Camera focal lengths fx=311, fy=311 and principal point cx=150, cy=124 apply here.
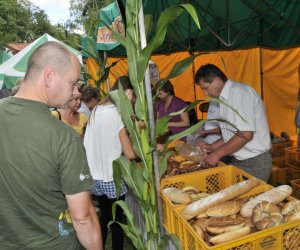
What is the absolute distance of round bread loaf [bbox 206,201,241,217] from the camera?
67.0 inches

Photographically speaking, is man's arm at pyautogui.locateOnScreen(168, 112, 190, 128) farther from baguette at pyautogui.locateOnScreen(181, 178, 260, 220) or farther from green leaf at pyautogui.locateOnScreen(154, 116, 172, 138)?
green leaf at pyautogui.locateOnScreen(154, 116, 172, 138)

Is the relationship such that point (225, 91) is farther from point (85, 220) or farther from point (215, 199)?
point (85, 220)

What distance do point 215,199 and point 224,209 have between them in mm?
127

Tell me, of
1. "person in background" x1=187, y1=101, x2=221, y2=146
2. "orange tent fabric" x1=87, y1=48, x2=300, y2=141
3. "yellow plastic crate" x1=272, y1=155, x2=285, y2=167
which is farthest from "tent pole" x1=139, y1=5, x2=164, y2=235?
"orange tent fabric" x1=87, y1=48, x2=300, y2=141

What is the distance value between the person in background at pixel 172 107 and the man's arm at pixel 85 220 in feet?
8.52

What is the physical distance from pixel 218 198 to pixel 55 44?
1.25m

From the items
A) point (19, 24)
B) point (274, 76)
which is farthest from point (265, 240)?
point (19, 24)

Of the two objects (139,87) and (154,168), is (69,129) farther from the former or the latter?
(154,168)

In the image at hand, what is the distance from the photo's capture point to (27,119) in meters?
1.42

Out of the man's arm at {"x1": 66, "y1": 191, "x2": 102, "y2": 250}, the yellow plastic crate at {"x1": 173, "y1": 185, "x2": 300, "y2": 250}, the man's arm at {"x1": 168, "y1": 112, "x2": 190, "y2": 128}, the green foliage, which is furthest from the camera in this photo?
the green foliage

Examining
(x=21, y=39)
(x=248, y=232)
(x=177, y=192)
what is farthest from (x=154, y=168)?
(x=21, y=39)

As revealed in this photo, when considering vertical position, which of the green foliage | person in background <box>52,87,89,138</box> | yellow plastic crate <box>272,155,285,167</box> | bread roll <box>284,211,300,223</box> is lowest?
yellow plastic crate <box>272,155,285,167</box>

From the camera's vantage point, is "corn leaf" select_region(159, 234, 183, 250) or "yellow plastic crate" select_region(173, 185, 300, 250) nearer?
"yellow plastic crate" select_region(173, 185, 300, 250)

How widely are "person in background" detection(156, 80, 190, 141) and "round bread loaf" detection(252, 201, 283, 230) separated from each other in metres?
2.53
